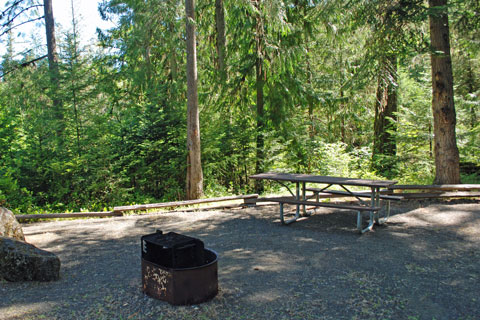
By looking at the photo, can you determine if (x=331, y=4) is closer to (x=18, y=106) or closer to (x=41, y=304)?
(x=41, y=304)

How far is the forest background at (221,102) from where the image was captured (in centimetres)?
1002

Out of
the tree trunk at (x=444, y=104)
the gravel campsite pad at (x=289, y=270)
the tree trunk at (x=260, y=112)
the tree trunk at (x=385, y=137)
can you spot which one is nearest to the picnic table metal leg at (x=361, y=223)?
the gravel campsite pad at (x=289, y=270)

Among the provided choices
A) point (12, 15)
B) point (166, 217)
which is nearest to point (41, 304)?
point (166, 217)

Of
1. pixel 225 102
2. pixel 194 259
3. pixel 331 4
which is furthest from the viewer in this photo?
pixel 225 102

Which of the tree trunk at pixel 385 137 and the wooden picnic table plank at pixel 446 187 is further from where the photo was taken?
the tree trunk at pixel 385 137

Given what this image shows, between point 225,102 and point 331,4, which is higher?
point 331,4

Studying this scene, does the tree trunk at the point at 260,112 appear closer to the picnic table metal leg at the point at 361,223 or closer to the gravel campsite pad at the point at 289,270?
the gravel campsite pad at the point at 289,270

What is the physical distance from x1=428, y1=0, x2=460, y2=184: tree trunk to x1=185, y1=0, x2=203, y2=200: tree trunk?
6243 mm

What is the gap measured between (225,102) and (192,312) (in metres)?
10.0

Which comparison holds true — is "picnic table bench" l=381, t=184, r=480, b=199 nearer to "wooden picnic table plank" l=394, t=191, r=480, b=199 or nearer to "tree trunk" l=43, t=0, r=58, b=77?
"wooden picnic table plank" l=394, t=191, r=480, b=199

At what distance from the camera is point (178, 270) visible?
3.66 m

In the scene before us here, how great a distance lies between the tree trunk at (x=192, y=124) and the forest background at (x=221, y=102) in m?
0.69

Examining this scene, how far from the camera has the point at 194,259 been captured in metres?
3.98

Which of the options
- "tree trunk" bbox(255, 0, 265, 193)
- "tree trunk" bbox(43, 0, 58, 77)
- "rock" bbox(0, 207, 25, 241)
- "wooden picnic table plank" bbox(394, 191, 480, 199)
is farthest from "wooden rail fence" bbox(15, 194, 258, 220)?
"tree trunk" bbox(43, 0, 58, 77)
